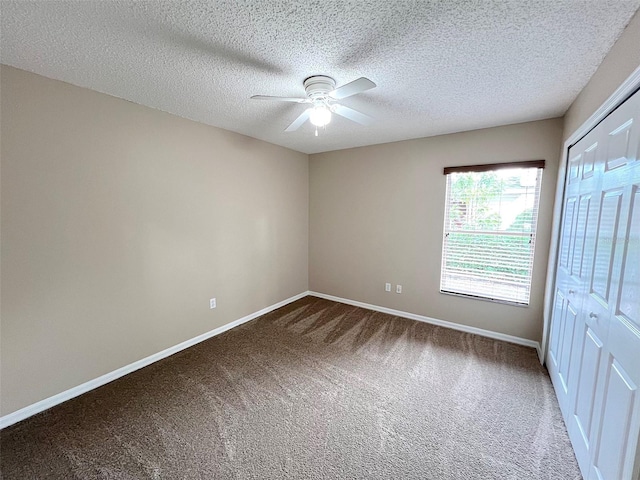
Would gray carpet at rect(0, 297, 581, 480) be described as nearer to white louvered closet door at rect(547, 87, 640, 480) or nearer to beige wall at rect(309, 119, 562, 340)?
white louvered closet door at rect(547, 87, 640, 480)

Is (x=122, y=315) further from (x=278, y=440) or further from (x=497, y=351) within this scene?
(x=497, y=351)

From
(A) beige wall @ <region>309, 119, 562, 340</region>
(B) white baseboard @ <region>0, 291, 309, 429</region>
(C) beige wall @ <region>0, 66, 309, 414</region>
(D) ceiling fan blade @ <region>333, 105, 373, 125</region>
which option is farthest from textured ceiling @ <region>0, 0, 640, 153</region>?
(B) white baseboard @ <region>0, 291, 309, 429</region>

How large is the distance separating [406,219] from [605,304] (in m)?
2.39

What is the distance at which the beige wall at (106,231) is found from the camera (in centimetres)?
186

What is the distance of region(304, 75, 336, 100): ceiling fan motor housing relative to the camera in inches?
73.3

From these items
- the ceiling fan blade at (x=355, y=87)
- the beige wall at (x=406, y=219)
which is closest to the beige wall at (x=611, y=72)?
the beige wall at (x=406, y=219)

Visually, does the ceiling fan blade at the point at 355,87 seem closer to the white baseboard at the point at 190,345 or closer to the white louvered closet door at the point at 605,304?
the white louvered closet door at the point at 605,304

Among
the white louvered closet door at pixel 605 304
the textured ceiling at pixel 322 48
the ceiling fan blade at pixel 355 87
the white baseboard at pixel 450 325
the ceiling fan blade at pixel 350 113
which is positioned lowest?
the white baseboard at pixel 450 325

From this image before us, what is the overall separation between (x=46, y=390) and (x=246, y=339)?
165 centimetres

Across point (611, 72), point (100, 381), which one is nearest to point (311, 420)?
point (100, 381)

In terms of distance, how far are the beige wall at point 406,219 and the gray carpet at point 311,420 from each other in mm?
624

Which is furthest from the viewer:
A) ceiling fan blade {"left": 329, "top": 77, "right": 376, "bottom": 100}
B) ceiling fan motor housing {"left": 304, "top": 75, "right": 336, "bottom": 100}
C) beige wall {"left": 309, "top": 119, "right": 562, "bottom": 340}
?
beige wall {"left": 309, "top": 119, "right": 562, "bottom": 340}

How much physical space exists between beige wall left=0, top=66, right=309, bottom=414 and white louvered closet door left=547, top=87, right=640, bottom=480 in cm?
327

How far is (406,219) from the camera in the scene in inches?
143
